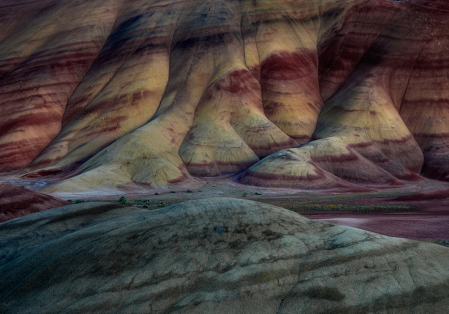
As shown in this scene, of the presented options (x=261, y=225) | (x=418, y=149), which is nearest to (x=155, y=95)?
(x=418, y=149)

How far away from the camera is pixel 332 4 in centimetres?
5709

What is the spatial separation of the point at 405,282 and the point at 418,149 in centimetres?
4394

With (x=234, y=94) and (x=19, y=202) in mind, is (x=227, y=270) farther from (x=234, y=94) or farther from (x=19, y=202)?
(x=234, y=94)

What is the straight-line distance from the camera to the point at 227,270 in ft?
22.8

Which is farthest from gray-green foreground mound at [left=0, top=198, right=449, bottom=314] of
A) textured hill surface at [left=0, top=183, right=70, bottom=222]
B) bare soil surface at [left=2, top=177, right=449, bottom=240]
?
Result: textured hill surface at [left=0, top=183, right=70, bottom=222]

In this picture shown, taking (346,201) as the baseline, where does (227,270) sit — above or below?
above

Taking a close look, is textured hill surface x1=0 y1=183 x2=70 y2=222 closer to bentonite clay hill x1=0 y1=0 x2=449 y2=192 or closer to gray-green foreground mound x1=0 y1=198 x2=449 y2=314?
gray-green foreground mound x1=0 y1=198 x2=449 y2=314

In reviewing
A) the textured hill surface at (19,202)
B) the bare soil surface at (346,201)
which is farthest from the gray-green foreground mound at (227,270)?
the textured hill surface at (19,202)

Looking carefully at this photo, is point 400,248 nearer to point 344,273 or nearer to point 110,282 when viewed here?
point 344,273

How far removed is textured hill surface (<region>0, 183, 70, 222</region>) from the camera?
15992 mm

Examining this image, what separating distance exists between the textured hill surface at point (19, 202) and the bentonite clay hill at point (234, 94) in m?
18.5

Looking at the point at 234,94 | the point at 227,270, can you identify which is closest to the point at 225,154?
the point at 234,94

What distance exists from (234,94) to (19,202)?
3613 cm

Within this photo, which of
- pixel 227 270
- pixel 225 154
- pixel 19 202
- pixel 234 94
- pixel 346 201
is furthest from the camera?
pixel 234 94
